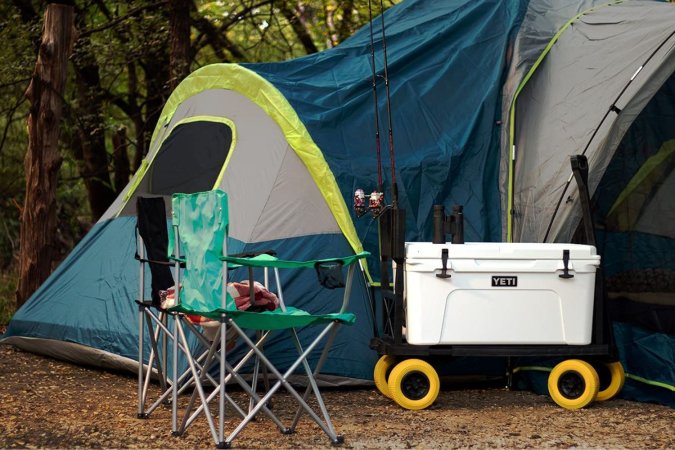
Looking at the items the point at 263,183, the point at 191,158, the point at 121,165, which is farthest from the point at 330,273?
the point at 121,165

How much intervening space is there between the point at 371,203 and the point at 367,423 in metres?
1.20

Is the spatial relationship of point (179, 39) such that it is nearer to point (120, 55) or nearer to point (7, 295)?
point (120, 55)

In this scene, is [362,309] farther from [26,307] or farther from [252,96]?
[26,307]

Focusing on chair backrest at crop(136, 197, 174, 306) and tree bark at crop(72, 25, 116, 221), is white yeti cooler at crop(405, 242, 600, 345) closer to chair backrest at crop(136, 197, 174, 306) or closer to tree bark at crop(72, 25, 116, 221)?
chair backrest at crop(136, 197, 174, 306)

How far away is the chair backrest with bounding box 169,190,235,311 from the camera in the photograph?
400cm

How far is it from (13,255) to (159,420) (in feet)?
27.7

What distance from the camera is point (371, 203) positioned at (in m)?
5.32

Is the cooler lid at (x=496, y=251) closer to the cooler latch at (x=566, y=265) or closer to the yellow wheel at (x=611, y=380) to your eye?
the cooler latch at (x=566, y=265)

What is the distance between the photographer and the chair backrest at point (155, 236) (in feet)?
14.9

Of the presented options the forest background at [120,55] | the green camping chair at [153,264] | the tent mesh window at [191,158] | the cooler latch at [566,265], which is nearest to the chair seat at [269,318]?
the green camping chair at [153,264]

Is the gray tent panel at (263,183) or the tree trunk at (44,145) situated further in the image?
the tree trunk at (44,145)

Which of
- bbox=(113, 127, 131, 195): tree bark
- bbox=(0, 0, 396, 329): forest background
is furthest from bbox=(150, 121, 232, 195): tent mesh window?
bbox=(113, 127, 131, 195): tree bark

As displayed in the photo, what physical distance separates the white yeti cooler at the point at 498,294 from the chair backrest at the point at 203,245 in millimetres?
1050

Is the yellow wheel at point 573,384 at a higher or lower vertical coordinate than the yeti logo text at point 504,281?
lower
